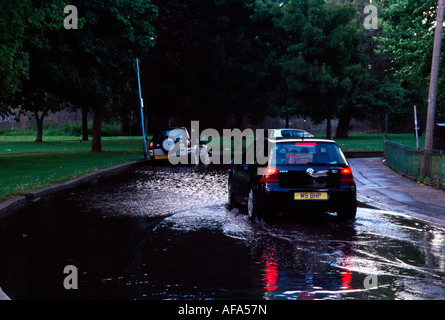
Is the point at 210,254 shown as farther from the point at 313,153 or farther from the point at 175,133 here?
the point at 175,133

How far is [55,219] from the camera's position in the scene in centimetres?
1173

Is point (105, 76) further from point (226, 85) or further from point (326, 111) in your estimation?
point (326, 111)

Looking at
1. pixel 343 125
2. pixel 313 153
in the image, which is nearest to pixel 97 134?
pixel 313 153

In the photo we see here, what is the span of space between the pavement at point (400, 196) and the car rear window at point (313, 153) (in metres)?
2.07

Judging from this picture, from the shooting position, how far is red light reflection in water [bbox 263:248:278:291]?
262 inches

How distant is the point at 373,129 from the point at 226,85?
4648cm

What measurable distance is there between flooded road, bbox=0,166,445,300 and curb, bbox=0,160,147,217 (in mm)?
455

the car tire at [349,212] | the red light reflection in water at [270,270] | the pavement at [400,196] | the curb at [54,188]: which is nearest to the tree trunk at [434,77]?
the pavement at [400,196]

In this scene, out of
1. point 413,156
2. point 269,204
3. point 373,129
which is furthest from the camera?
point 373,129

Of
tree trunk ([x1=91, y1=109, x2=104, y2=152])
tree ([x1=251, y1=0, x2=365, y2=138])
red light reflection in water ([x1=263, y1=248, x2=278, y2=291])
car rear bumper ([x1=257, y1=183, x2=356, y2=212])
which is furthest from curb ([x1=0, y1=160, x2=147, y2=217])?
tree ([x1=251, y1=0, x2=365, y2=138])

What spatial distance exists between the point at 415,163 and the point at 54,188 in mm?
10257

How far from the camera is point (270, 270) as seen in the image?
738 centimetres

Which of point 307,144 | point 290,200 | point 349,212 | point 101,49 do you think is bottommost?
point 349,212
